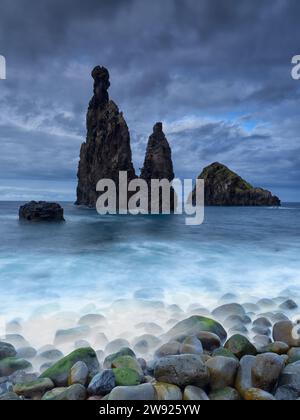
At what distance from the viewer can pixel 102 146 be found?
7862 cm

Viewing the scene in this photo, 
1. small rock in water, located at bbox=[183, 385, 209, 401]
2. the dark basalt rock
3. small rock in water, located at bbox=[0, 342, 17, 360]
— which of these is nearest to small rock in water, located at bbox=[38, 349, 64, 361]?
small rock in water, located at bbox=[0, 342, 17, 360]

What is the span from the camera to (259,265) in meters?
13.5

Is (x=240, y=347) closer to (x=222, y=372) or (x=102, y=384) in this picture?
(x=222, y=372)

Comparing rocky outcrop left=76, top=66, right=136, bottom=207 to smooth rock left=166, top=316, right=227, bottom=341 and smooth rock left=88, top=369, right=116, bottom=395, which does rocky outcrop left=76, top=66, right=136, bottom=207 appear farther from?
smooth rock left=88, top=369, right=116, bottom=395

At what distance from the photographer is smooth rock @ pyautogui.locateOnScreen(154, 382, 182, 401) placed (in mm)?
3987

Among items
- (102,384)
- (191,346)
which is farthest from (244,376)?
(102,384)

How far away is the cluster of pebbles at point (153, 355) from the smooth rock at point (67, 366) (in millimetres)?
15

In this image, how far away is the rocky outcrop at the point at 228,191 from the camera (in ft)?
405

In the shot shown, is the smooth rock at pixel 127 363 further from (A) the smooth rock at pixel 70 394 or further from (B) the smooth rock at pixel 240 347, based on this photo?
(B) the smooth rock at pixel 240 347

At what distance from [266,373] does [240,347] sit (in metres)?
0.97

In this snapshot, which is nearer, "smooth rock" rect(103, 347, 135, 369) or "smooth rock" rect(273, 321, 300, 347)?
"smooth rock" rect(103, 347, 135, 369)

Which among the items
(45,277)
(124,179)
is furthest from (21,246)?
(124,179)
